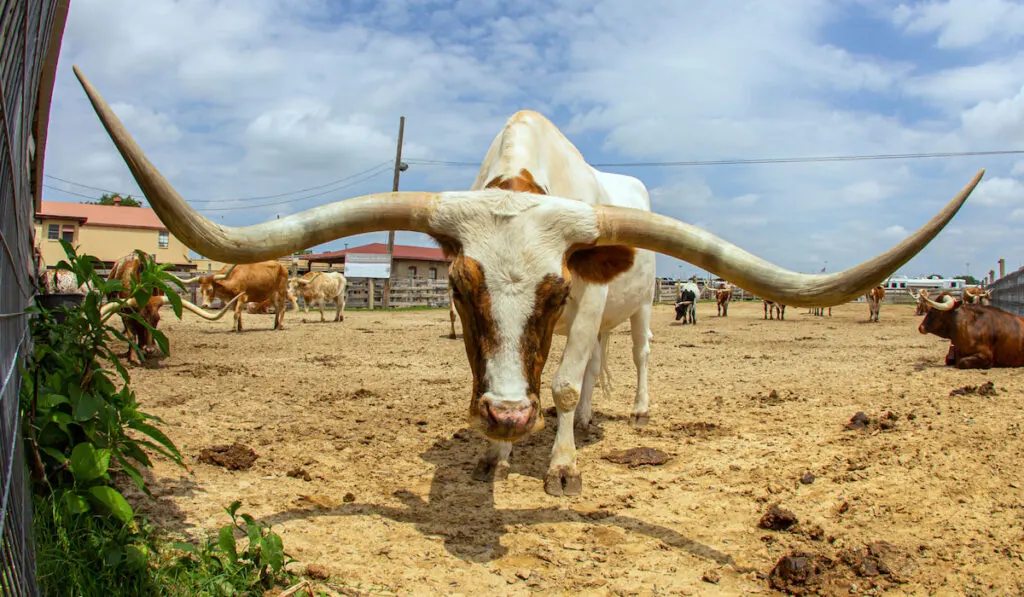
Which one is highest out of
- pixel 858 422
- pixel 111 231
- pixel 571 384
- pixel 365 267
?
pixel 111 231

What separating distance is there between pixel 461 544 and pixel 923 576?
6.80 ft

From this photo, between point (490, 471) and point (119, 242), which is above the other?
point (119, 242)

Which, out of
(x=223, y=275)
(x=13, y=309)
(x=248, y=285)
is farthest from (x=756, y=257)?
(x=223, y=275)

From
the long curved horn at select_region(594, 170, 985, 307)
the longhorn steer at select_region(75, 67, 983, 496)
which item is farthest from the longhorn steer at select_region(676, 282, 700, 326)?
the long curved horn at select_region(594, 170, 985, 307)

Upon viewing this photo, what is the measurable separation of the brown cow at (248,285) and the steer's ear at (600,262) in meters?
12.1

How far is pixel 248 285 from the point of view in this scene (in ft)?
49.3

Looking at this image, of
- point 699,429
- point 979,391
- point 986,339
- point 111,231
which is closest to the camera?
point 699,429

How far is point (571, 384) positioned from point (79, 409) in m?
2.66

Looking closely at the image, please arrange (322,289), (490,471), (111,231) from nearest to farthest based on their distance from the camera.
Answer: (490,471) → (322,289) → (111,231)

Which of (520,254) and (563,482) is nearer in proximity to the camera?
(520,254)

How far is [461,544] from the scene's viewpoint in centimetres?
316

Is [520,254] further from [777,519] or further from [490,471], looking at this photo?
[777,519]

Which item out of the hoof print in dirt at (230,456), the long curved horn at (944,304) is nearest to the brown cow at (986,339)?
the long curved horn at (944,304)

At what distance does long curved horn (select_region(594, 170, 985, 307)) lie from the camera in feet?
8.48
